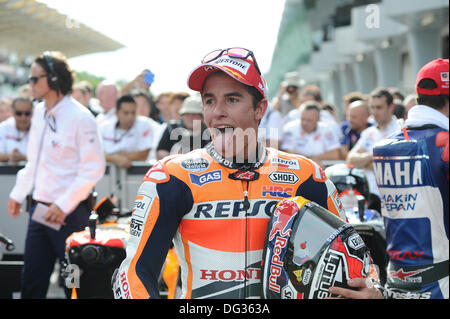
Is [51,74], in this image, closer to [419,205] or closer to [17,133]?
[419,205]

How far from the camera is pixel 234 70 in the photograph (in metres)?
2.14

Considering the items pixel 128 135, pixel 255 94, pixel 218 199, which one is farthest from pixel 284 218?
pixel 128 135

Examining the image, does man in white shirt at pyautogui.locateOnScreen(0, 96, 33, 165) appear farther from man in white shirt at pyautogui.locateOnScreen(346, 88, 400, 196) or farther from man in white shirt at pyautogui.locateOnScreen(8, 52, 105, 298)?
man in white shirt at pyautogui.locateOnScreen(346, 88, 400, 196)

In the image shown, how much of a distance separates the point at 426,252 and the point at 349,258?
181 cm

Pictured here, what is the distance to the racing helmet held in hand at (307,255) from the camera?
6.45 ft

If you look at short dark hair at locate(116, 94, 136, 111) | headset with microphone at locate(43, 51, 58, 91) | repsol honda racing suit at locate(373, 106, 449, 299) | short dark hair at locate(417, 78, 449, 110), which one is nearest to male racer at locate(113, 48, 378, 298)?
repsol honda racing suit at locate(373, 106, 449, 299)

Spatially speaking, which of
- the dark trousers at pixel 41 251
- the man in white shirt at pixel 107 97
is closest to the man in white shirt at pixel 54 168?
the dark trousers at pixel 41 251

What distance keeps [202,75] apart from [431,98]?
6.76 ft

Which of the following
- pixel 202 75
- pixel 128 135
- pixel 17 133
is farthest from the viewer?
pixel 17 133

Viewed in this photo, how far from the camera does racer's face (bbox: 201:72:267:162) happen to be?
7.22ft

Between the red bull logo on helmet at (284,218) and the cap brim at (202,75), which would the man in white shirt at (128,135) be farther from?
the red bull logo on helmet at (284,218)

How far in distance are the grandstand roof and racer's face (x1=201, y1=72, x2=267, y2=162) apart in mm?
1529

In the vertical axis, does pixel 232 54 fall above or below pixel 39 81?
below

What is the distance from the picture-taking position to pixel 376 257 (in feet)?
13.4
